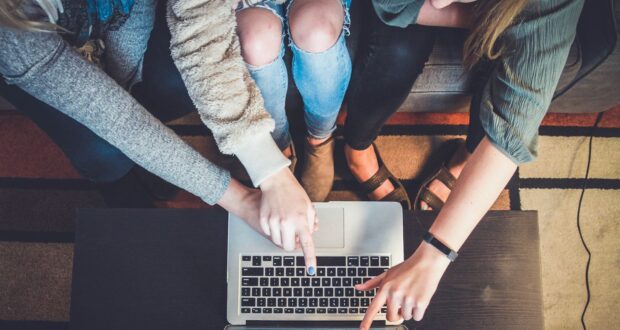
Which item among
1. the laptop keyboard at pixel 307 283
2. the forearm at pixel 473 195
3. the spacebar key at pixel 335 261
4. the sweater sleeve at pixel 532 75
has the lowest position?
the laptop keyboard at pixel 307 283

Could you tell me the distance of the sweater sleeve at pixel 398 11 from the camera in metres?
0.88

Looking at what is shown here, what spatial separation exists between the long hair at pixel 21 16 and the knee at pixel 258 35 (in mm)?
320

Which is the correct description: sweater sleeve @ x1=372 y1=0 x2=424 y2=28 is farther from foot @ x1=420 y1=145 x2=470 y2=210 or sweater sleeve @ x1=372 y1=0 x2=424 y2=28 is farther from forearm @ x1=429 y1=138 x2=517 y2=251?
foot @ x1=420 y1=145 x2=470 y2=210

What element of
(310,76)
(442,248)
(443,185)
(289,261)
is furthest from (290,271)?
(443,185)

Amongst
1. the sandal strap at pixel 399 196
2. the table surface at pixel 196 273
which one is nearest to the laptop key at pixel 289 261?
the table surface at pixel 196 273

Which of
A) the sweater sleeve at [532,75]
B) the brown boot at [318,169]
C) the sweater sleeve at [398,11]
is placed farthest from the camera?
the brown boot at [318,169]

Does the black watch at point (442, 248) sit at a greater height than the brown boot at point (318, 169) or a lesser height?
greater

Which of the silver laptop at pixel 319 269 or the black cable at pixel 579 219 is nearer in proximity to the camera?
the silver laptop at pixel 319 269

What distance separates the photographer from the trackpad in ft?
2.66

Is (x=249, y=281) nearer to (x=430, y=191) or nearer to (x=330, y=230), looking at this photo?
(x=330, y=230)

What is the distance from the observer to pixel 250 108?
0.79 meters

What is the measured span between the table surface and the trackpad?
4.7 inches

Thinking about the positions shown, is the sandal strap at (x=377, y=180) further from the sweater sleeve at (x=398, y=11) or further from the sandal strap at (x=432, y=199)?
the sweater sleeve at (x=398, y=11)

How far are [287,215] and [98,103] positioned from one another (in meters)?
0.38
